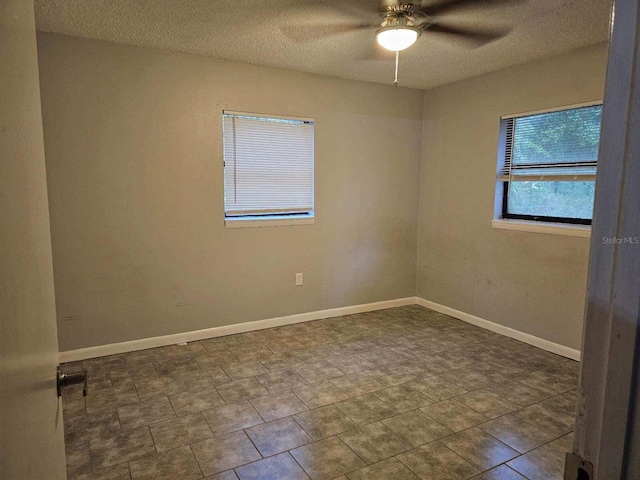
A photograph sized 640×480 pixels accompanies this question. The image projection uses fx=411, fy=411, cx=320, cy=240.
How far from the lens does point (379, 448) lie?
2.18 m

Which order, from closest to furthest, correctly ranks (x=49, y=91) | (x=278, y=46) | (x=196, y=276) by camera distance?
1. (x=49, y=91)
2. (x=278, y=46)
3. (x=196, y=276)

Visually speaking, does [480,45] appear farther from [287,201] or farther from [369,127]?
[287,201]

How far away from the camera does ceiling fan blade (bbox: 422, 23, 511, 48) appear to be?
9.06 feet

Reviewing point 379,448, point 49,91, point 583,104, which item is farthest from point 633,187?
point 49,91

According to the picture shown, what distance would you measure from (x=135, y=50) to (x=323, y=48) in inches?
57.8

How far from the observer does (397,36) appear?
246 centimetres

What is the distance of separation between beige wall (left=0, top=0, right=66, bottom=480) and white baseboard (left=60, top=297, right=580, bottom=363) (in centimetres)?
269

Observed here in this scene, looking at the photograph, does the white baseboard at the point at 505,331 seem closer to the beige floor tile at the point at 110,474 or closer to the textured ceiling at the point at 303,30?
the textured ceiling at the point at 303,30

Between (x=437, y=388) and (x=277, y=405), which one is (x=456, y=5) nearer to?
(x=437, y=388)

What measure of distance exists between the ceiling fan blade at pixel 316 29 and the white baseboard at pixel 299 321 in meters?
2.50

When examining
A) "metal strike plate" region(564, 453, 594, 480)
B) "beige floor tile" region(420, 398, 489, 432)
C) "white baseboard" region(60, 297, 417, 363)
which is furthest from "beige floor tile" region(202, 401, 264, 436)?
"metal strike plate" region(564, 453, 594, 480)

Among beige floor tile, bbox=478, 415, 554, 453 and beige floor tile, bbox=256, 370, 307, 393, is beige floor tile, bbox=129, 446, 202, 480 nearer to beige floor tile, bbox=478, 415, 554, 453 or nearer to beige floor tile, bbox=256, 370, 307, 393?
beige floor tile, bbox=256, 370, 307, 393

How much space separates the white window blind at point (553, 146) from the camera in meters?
3.22

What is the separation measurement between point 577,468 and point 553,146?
11.6 ft
